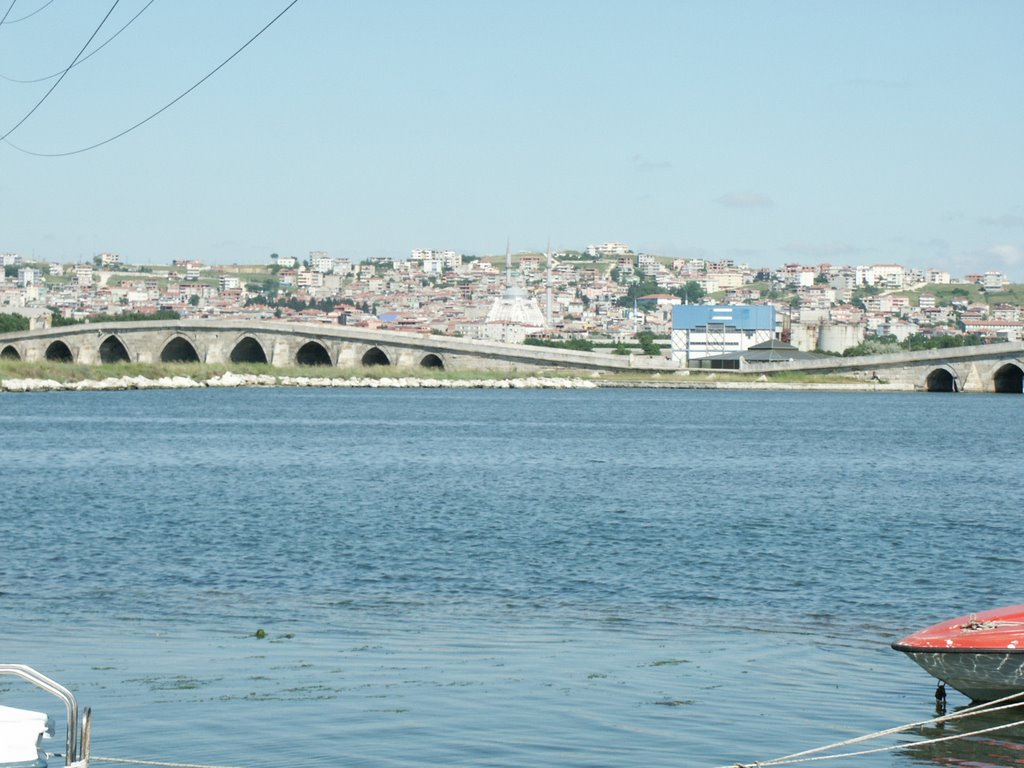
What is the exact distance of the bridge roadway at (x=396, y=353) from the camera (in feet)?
328

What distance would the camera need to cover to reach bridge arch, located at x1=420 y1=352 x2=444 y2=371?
4067 inches

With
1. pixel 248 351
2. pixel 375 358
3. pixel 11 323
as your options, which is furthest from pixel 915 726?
pixel 11 323

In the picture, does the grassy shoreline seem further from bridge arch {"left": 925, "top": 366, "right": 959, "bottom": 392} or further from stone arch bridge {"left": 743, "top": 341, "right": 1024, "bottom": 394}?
bridge arch {"left": 925, "top": 366, "right": 959, "bottom": 392}

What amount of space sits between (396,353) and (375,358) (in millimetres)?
3986

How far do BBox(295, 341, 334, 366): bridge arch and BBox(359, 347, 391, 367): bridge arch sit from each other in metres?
3.65

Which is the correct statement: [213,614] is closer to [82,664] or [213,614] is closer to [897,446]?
[82,664]

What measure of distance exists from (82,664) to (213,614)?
3.05 metres

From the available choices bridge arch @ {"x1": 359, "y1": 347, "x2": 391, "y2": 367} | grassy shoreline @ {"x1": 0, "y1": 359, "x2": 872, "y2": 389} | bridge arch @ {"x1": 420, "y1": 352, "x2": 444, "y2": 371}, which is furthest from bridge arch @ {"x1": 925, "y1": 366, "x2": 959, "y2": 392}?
bridge arch @ {"x1": 359, "y1": 347, "x2": 391, "y2": 367}

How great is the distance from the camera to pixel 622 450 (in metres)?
45.4

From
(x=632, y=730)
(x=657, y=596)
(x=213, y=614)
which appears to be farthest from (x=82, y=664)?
(x=657, y=596)

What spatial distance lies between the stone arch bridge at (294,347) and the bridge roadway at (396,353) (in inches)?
2.9

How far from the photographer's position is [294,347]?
101938mm

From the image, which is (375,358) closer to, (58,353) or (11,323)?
(58,353)

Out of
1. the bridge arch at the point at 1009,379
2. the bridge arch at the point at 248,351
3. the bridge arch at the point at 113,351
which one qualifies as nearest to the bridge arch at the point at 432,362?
the bridge arch at the point at 248,351
